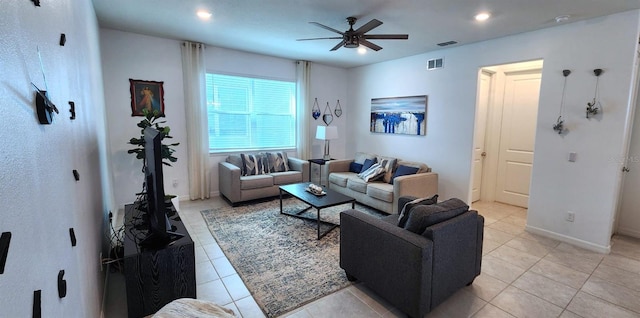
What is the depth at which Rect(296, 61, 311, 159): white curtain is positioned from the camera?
585cm

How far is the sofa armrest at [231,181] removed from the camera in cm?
455

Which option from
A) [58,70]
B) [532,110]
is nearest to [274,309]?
[58,70]

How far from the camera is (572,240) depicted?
3.46m

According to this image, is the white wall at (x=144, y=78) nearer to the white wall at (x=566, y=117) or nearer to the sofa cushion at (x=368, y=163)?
the sofa cushion at (x=368, y=163)

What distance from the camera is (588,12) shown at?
3029 mm

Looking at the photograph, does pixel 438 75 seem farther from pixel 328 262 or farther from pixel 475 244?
pixel 328 262

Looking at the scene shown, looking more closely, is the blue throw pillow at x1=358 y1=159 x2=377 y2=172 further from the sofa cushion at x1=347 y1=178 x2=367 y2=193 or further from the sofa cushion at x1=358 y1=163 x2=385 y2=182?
the sofa cushion at x1=347 y1=178 x2=367 y2=193

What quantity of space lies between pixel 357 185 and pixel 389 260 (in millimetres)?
2541

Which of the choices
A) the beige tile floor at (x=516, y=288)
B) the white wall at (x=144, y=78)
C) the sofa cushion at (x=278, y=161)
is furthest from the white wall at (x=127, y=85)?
the beige tile floor at (x=516, y=288)

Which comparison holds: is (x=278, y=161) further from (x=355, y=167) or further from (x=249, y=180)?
(x=355, y=167)

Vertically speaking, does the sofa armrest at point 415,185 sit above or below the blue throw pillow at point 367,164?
below

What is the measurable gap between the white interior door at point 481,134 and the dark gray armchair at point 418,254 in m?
2.77

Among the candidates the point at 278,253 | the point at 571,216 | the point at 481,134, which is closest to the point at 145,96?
the point at 278,253

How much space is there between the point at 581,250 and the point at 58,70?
489cm
